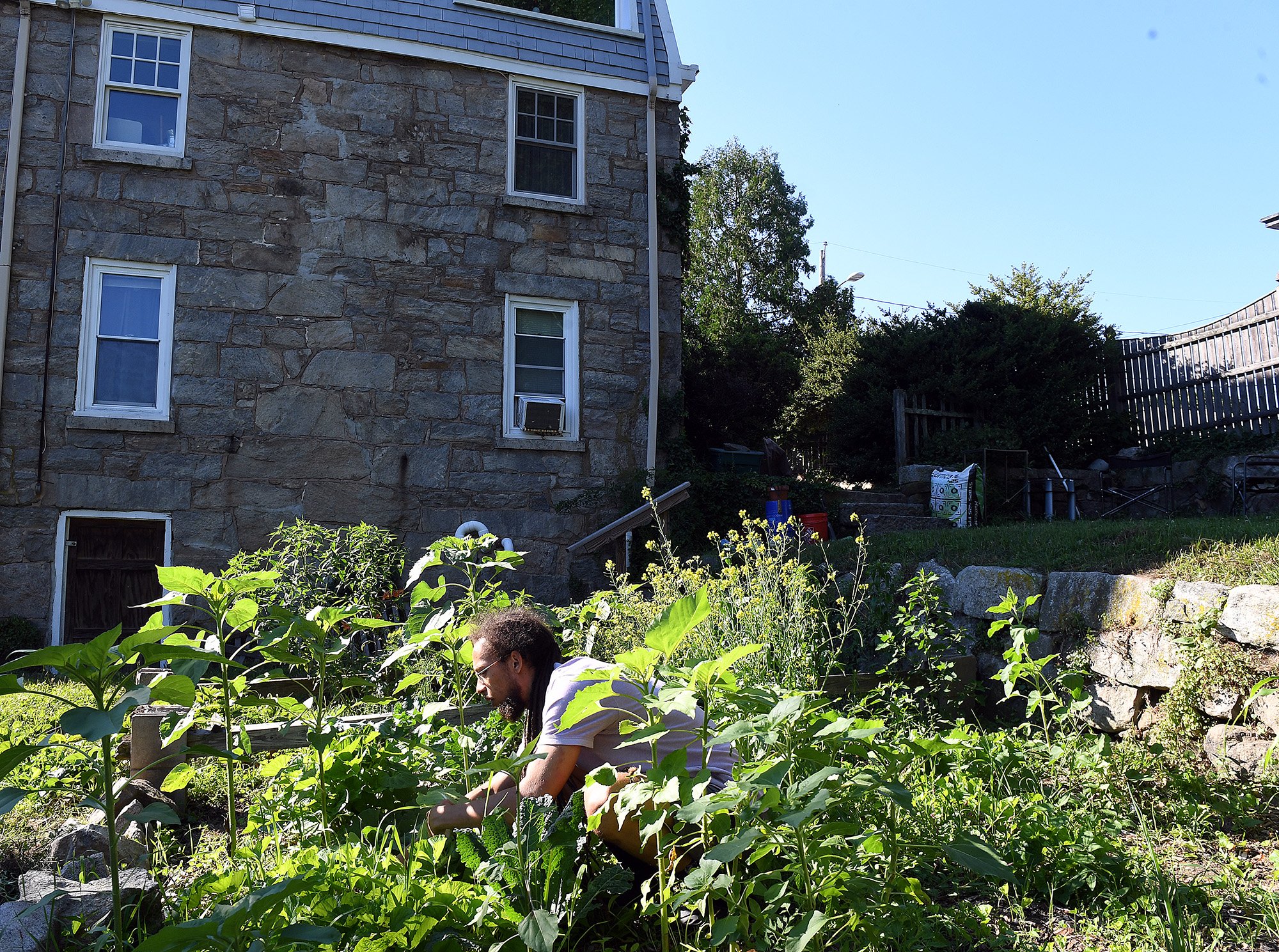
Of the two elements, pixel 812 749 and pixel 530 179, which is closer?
pixel 812 749

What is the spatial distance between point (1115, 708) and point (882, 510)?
5.21m

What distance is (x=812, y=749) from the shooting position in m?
1.76

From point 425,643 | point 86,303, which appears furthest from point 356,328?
point 425,643

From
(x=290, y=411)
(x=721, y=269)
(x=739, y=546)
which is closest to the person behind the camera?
(x=739, y=546)

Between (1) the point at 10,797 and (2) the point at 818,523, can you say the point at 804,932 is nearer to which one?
(1) the point at 10,797

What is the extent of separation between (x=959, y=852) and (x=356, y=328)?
722 cm

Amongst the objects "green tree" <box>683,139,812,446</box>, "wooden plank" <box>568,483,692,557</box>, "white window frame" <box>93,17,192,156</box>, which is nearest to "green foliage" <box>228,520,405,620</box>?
"wooden plank" <box>568,483,692,557</box>

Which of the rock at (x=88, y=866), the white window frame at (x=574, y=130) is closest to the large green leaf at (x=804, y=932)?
the rock at (x=88, y=866)

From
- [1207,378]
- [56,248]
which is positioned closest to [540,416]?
[56,248]

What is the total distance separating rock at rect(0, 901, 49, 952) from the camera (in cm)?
196

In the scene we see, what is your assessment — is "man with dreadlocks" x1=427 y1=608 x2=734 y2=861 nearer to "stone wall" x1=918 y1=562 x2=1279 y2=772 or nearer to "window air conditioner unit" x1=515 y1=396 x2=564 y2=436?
"stone wall" x1=918 y1=562 x2=1279 y2=772

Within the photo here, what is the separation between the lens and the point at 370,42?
8.24 metres

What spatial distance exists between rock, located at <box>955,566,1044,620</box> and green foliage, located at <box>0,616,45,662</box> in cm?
624

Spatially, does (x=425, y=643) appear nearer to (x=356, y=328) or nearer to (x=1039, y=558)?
(x=1039, y=558)
